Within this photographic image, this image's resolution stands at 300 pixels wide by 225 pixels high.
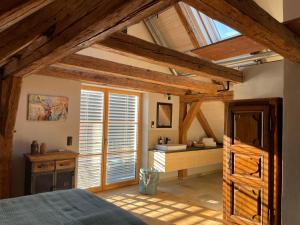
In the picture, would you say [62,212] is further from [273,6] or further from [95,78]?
[273,6]

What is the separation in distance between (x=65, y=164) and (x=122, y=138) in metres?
1.85

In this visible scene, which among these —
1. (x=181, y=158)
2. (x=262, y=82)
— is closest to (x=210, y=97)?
(x=181, y=158)

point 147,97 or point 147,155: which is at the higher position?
point 147,97

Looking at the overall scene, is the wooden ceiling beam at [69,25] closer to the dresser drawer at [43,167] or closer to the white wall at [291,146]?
the white wall at [291,146]

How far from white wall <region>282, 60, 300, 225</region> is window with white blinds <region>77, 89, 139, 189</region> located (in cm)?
351

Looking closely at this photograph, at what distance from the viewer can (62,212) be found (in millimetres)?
1918

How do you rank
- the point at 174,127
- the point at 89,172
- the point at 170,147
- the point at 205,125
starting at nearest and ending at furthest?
the point at 89,172
the point at 170,147
the point at 174,127
the point at 205,125

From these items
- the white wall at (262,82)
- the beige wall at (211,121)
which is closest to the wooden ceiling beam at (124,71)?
the white wall at (262,82)

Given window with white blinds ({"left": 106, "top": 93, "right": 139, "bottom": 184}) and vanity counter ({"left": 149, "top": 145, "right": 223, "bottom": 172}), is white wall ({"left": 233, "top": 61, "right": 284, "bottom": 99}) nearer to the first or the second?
vanity counter ({"left": 149, "top": 145, "right": 223, "bottom": 172})

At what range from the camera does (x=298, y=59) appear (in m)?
2.04

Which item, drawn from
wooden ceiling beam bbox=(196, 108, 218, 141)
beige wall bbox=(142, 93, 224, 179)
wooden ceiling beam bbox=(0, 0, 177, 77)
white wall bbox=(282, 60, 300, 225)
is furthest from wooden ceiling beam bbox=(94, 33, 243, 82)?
wooden ceiling beam bbox=(196, 108, 218, 141)

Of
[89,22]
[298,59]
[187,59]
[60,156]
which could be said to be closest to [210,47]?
[187,59]

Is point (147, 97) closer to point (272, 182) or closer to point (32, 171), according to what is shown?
point (32, 171)

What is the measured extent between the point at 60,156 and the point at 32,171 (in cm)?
42
